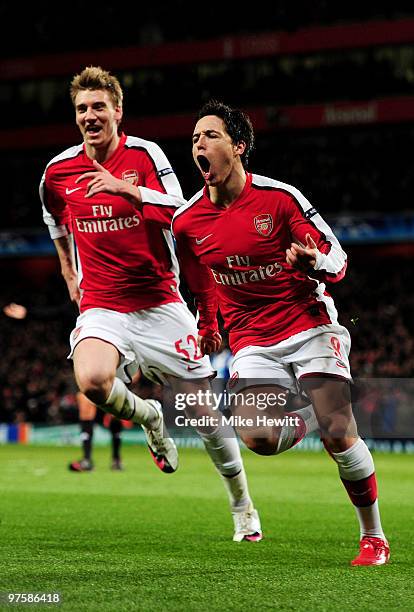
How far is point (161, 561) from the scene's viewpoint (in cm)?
512

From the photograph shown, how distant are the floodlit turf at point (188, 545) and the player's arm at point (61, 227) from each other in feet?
5.35

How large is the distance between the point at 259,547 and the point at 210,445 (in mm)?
669

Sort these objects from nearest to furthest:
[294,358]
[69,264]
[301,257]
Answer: [301,257], [294,358], [69,264]

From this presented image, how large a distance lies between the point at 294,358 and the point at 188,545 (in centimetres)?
142

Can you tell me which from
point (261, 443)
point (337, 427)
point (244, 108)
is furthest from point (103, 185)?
point (244, 108)

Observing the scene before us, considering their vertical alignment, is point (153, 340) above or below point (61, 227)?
below

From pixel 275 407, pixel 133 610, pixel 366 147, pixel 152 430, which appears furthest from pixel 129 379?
pixel 366 147

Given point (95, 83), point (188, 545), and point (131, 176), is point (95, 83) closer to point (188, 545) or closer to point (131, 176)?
point (131, 176)

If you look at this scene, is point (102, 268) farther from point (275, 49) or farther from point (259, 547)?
point (275, 49)

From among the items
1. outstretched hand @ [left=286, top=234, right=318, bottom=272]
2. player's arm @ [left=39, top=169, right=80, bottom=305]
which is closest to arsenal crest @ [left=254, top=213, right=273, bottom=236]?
outstretched hand @ [left=286, top=234, right=318, bottom=272]

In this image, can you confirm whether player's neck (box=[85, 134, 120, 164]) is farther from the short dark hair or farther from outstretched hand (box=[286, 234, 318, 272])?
outstretched hand (box=[286, 234, 318, 272])

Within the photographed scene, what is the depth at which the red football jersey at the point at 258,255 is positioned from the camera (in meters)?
5.27

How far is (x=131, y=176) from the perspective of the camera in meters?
5.98

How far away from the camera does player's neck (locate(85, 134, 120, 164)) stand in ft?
20.1
